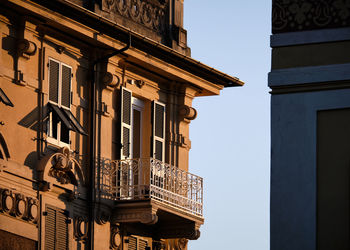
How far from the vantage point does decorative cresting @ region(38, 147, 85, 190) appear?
25375 millimetres

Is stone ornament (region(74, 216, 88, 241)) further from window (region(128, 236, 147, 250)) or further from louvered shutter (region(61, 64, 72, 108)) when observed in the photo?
louvered shutter (region(61, 64, 72, 108))

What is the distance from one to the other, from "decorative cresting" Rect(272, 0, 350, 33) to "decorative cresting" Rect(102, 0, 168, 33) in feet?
42.0

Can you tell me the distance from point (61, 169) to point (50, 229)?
4.31 ft

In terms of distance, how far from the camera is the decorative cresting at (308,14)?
48.9 ft

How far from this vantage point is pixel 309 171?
1459cm

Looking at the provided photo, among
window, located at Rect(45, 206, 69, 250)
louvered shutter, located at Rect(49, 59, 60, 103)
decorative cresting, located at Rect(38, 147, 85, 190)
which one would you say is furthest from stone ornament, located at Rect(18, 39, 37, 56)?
window, located at Rect(45, 206, 69, 250)

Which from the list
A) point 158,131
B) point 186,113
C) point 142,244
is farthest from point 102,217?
point 186,113

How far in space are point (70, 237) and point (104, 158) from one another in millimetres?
2295

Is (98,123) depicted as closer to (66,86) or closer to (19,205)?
(66,86)

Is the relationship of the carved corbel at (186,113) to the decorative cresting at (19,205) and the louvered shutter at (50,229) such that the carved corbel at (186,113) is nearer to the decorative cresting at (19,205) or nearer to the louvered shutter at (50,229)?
the louvered shutter at (50,229)

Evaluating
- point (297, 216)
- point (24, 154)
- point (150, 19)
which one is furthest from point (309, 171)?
point (150, 19)

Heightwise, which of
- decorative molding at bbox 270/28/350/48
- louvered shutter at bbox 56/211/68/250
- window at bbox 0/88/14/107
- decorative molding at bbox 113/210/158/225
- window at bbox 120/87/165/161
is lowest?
louvered shutter at bbox 56/211/68/250

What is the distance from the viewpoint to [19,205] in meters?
24.7

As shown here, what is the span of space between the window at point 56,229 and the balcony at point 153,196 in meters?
1.55
